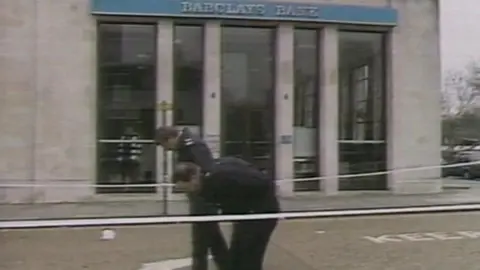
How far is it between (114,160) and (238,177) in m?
13.2

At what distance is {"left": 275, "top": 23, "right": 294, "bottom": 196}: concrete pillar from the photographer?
18656 millimetres

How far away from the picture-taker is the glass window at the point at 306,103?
19.1 m

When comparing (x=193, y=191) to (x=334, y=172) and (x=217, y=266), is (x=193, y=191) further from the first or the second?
(x=334, y=172)

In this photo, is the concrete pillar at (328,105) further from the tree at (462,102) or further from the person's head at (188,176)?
the tree at (462,102)

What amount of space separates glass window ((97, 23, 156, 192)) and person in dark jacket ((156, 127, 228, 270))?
481 inches

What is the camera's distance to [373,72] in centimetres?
1998

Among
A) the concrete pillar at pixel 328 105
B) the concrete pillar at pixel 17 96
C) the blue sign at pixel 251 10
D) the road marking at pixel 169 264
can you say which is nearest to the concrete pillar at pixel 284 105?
the blue sign at pixel 251 10

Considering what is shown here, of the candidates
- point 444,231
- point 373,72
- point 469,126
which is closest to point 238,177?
point 444,231

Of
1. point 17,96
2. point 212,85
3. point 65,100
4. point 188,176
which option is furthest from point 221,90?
point 188,176

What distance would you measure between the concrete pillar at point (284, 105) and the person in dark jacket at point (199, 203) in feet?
41.8

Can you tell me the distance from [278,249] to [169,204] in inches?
213

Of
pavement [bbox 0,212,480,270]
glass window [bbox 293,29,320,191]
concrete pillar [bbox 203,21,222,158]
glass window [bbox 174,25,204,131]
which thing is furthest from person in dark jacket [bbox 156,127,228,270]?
glass window [bbox 293,29,320,191]

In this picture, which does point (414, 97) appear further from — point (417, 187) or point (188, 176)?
point (188, 176)

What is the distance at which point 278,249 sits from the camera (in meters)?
7.33
